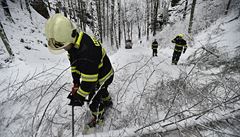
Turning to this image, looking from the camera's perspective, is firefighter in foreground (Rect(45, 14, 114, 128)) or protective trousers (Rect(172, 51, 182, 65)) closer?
firefighter in foreground (Rect(45, 14, 114, 128))

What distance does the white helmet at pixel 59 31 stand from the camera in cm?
183

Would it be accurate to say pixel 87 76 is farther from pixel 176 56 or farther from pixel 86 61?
pixel 176 56

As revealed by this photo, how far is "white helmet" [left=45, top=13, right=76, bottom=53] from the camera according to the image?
1.83 metres

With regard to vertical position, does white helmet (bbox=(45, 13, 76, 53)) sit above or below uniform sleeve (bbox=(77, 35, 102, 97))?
above

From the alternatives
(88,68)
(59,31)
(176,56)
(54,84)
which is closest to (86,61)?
(88,68)

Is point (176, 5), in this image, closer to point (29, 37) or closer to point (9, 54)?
point (29, 37)

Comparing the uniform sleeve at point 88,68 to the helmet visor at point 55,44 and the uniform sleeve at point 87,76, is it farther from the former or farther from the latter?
the helmet visor at point 55,44

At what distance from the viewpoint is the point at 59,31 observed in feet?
6.01

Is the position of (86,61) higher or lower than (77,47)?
lower

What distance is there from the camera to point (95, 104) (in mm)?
2535

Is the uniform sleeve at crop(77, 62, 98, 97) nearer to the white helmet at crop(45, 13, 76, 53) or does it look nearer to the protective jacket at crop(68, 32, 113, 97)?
the protective jacket at crop(68, 32, 113, 97)

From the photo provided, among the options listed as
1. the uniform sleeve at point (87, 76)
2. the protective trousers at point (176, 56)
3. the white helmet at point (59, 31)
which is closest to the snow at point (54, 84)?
the uniform sleeve at point (87, 76)

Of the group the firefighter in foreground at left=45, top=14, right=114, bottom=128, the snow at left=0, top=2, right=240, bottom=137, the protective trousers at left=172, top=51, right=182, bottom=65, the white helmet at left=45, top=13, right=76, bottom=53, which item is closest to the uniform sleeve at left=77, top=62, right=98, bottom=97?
the firefighter in foreground at left=45, top=14, right=114, bottom=128

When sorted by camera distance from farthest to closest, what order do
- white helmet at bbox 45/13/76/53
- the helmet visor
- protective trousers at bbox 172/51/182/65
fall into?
protective trousers at bbox 172/51/182/65, the helmet visor, white helmet at bbox 45/13/76/53
